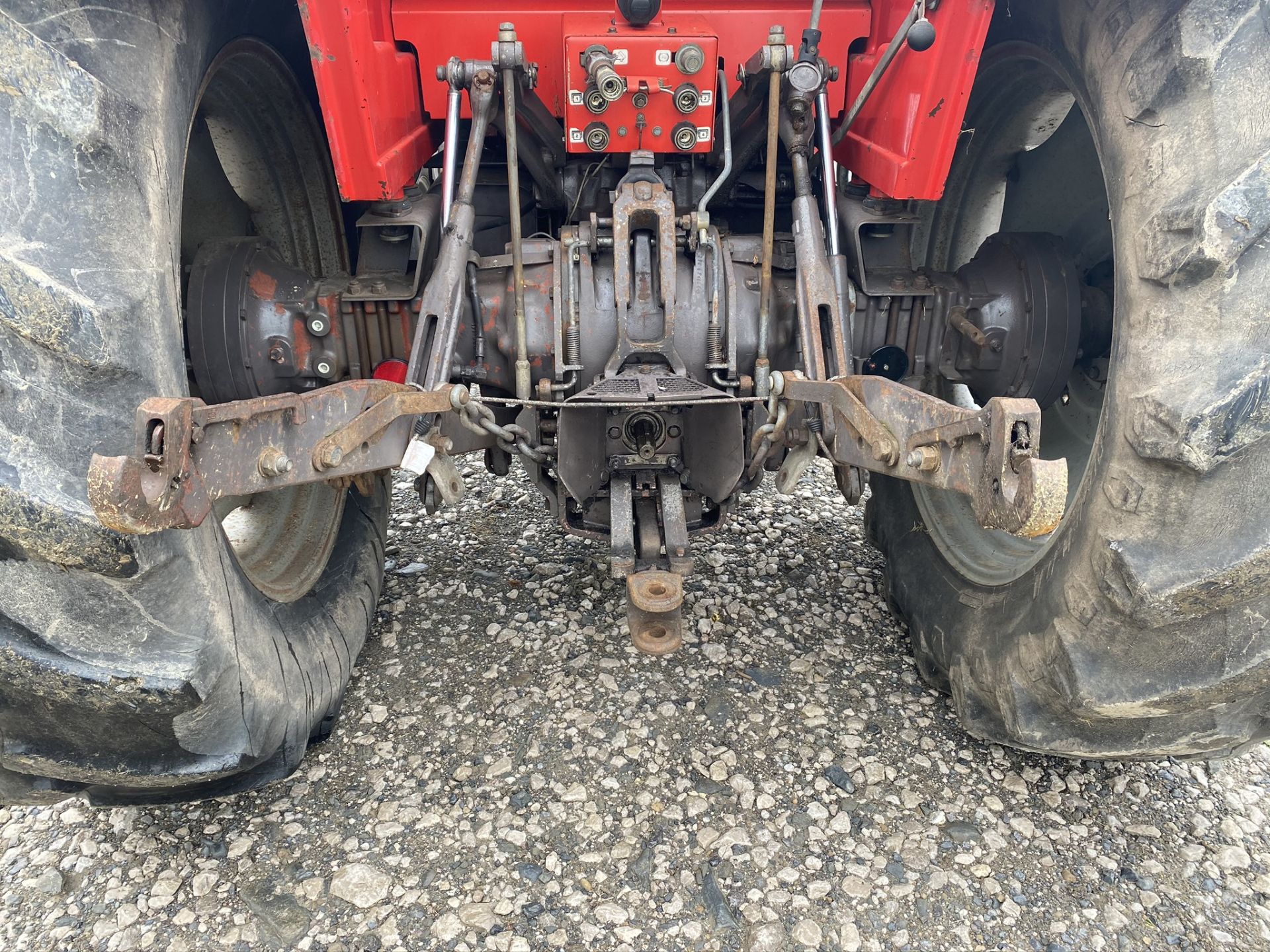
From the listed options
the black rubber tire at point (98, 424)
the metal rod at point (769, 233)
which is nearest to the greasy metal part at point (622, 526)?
the metal rod at point (769, 233)

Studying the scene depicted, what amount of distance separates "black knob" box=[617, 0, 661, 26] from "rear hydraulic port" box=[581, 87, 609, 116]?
0.17 metres

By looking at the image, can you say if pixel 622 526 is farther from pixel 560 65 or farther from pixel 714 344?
pixel 560 65

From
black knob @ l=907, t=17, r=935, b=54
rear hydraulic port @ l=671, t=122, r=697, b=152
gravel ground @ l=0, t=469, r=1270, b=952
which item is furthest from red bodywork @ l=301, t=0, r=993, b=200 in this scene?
gravel ground @ l=0, t=469, r=1270, b=952

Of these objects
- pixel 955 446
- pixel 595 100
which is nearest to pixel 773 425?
pixel 955 446

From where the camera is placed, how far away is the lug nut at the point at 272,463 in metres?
1.35

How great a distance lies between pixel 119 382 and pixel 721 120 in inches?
62.5

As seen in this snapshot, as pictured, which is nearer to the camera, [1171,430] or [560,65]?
[1171,430]

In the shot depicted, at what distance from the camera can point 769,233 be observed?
6.33 ft

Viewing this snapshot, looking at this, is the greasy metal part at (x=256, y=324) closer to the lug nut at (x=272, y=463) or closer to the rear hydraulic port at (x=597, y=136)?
the rear hydraulic port at (x=597, y=136)

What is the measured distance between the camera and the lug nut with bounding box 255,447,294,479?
135cm

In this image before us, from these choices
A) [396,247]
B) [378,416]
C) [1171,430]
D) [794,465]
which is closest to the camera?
[1171,430]

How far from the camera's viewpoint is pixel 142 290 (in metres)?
1.35

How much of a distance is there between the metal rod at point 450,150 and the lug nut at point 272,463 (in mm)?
834

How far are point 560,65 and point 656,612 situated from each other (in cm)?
144
